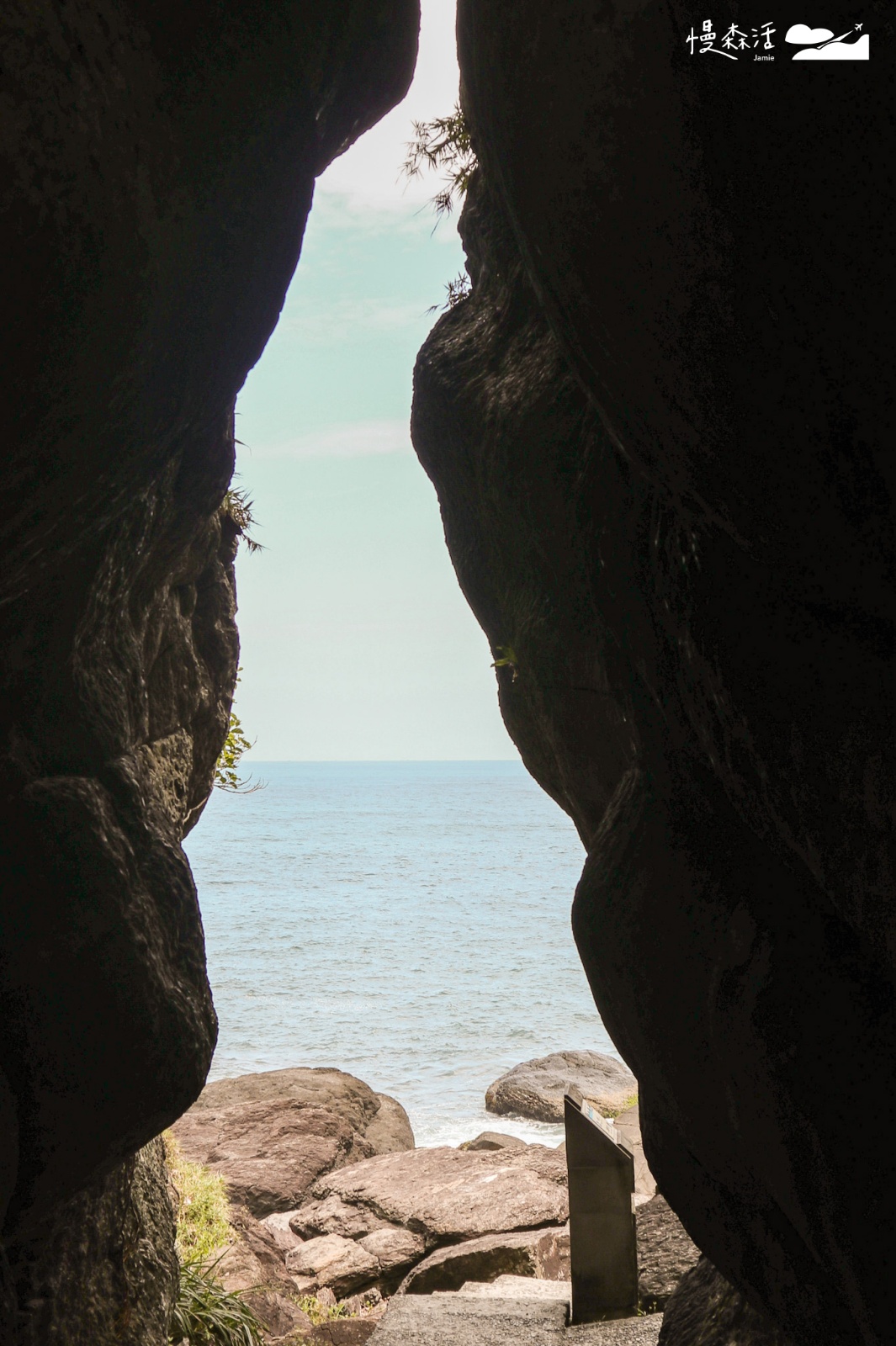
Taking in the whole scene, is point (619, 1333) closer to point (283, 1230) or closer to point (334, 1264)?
point (334, 1264)

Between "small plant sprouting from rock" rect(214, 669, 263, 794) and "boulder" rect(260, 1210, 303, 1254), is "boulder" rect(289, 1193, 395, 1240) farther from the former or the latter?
"small plant sprouting from rock" rect(214, 669, 263, 794)

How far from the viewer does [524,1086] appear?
22641mm

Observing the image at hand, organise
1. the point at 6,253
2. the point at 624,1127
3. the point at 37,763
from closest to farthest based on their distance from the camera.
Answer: the point at 6,253
the point at 37,763
the point at 624,1127

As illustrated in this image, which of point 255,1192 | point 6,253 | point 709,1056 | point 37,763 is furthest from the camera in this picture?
point 255,1192

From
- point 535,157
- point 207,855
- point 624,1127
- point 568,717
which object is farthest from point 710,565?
point 207,855

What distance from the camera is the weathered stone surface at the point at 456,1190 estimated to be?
10570 millimetres

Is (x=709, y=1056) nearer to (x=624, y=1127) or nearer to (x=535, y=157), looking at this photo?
(x=535, y=157)

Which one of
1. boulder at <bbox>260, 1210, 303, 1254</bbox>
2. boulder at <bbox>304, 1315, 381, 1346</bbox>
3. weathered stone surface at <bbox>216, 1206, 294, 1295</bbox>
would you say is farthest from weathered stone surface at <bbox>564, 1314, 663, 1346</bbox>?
boulder at <bbox>260, 1210, 303, 1254</bbox>

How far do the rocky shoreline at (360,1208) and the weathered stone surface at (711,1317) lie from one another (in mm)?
1948

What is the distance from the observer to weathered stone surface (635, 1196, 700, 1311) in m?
7.43

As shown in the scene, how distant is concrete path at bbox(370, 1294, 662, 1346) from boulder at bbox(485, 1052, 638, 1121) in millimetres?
14317

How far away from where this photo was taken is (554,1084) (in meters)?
22.4

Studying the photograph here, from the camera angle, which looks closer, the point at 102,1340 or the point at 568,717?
the point at 102,1340

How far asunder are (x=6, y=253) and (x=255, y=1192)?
12023 mm
